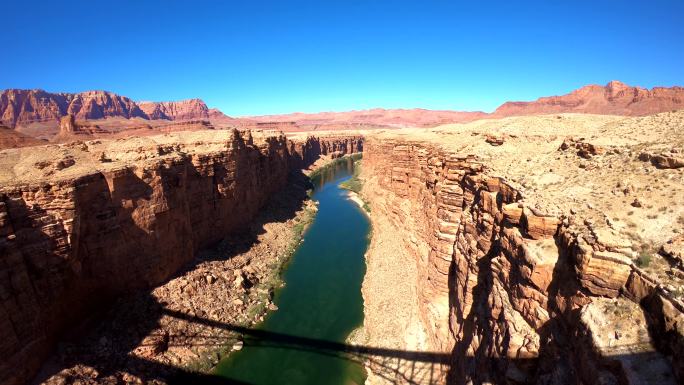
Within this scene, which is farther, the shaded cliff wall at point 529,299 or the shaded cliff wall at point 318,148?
the shaded cliff wall at point 318,148

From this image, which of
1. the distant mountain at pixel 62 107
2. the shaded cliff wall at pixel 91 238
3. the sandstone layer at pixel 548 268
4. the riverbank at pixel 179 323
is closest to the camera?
the sandstone layer at pixel 548 268

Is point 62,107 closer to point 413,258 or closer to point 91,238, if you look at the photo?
point 91,238

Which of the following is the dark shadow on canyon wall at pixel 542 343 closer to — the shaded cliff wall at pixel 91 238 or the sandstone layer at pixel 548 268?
the sandstone layer at pixel 548 268

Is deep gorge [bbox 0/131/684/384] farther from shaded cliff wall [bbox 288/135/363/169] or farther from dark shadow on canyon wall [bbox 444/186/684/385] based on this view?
shaded cliff wall [bbox 288/135/363/169]

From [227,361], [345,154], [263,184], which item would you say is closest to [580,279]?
[227,361]

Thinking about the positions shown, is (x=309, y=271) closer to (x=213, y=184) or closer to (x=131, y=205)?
(x=213, y=184)

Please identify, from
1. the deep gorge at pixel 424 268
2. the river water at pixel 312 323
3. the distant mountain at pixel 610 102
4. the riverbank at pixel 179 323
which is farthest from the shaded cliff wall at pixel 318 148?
the distant mountain at pixel 610 102

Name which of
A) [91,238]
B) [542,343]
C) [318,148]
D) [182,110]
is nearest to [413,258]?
[542,343]
